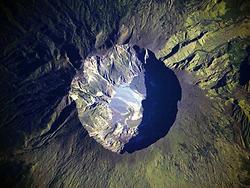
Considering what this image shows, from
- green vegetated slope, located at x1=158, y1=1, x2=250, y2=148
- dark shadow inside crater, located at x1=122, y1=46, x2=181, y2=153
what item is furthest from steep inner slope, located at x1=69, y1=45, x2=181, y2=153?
green vegetated slope, located at x1=158, y1=1, x2=250, y2=148

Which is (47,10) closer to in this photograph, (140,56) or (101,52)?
(101,52)

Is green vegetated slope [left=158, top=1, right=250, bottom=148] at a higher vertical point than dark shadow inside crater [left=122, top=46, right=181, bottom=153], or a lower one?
higher

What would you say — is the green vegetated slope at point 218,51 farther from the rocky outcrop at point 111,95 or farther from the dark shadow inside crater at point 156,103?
the rocky outcrop at point 111,95

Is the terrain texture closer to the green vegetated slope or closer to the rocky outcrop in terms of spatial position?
the green vegetated slope

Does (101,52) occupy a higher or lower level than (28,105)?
lower

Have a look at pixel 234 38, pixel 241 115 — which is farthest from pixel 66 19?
pixel 241 115

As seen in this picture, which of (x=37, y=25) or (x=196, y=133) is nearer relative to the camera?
(x=37, y=25)

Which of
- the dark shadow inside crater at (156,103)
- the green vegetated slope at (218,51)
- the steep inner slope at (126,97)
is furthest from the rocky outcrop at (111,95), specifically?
the green vegetated slope at (218,51)
